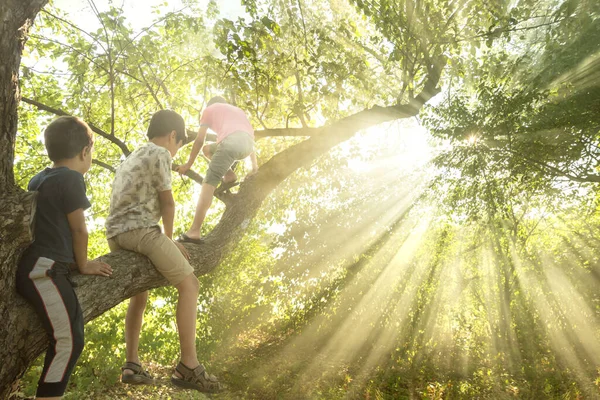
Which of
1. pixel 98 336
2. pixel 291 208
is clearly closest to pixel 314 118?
pixel 291 208

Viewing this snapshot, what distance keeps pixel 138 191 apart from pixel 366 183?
9.25 m

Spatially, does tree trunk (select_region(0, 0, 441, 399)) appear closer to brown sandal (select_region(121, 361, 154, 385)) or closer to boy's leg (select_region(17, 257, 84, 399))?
boy's leg (select_region(17, 257, 84, 399))

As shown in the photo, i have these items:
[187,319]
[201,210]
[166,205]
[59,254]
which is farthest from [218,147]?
[59,254]

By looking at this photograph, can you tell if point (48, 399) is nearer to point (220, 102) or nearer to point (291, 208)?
point (220, 102)

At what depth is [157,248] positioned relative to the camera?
104 inches

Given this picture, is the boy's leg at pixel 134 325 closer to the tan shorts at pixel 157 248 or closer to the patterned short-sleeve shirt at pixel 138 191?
the tan shorts at pixel 157 248

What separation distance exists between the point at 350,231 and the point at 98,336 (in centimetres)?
700

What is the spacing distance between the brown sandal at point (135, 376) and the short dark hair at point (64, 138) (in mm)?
1731

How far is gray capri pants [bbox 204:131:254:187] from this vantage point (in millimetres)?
3863

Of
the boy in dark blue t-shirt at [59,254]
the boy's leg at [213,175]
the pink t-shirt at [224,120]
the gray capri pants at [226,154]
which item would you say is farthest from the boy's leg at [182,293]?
the pink t-shirt at [224,120]

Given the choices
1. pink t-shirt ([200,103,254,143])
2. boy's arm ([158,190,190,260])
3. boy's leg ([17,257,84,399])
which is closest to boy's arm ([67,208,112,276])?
boy's leg ([17,257,84,399])

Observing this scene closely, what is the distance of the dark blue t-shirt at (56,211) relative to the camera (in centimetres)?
210

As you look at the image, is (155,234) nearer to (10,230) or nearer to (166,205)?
(166,205)

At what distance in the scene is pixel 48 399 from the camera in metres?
1.90
